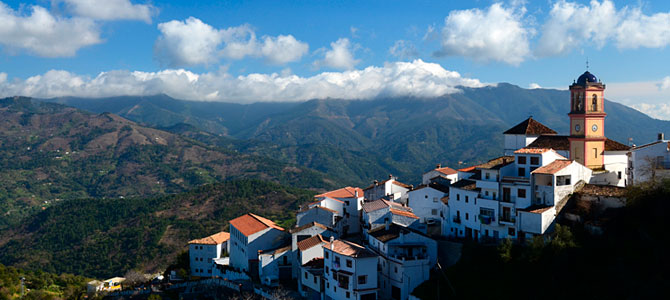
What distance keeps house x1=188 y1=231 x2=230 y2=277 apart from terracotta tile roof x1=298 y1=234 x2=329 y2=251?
63.0ft

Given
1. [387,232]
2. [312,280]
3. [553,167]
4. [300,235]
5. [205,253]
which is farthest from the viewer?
[205,253]

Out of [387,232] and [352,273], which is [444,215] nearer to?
→ [387,232]

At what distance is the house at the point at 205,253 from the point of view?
69.6m

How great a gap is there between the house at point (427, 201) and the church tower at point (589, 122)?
13805 mm

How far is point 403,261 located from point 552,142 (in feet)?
74.4

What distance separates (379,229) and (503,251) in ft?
42.3

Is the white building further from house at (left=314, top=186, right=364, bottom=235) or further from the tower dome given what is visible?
house at (left=314, top=186, right=364, bottom=235)

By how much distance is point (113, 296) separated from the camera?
214 ft

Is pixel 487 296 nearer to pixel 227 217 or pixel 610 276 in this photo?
pixel 610 276

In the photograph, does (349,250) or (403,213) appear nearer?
(349,250)

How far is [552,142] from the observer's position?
56500mm

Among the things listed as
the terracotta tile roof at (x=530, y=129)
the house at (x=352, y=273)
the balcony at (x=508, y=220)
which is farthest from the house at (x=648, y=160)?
the house at (x=352, y=273)

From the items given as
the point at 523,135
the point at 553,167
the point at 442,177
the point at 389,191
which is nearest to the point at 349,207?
the point at 389,191

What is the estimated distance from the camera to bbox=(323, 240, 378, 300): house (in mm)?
45781
